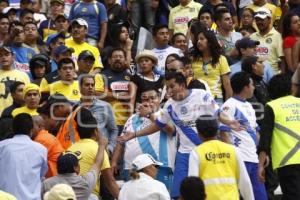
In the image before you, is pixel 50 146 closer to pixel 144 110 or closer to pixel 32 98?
pixel 144 110

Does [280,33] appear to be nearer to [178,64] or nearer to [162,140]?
[178,64]

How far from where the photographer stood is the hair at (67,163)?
1165 cm

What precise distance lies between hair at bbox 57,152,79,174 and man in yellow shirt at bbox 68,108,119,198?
2.95 ft

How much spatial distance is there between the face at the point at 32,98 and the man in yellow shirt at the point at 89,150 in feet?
8.05

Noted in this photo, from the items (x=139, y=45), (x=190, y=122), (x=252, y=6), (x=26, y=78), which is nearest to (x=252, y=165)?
(x=190, y=122)

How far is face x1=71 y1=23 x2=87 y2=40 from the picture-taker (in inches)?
724

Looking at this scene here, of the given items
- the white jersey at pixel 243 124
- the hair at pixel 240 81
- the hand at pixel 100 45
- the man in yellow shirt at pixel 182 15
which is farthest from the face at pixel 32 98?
the man in yellow shirt at pixel 182 15

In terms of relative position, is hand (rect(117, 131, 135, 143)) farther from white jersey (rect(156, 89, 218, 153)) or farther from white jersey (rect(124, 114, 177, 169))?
white jersey (rect(156, 89, 218, 153))

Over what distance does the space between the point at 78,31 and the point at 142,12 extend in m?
2.92

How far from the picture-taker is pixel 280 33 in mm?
18641

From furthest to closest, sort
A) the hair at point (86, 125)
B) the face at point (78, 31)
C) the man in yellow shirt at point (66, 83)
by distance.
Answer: the face at point (78, 31), the man in yellow shirt at point (66, 83), the hair at point (86, 125)

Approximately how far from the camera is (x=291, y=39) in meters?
17.6

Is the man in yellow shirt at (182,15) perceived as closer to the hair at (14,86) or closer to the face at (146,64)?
the face at (146,64)

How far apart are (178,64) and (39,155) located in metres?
4.35
